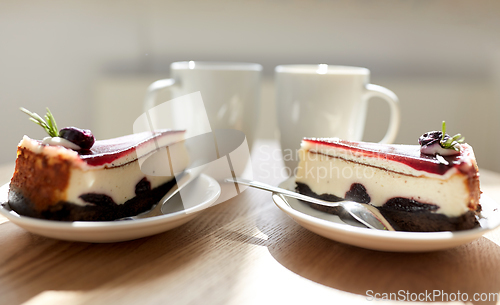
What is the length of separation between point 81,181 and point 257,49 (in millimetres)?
1501

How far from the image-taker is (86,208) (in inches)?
27.4

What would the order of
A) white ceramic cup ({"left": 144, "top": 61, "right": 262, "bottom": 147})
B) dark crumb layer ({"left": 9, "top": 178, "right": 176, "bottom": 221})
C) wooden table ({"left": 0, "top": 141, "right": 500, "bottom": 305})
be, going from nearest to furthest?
1. wooden table ({"left": 0, "top": 141, "right": 500, "bottom": 305})
2. dark crumb layer ({"left": 9, "top": 178, "right": 176, "bottom": 221})
3. white ceramic cup ({"left": 144, "top": 61, "right": 262, "bottom": 147})

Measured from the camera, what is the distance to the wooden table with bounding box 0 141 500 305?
1.76 ft

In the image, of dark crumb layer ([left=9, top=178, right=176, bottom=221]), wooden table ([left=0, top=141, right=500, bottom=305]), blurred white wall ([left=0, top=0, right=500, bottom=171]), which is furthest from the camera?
blurred white wall ([left=0, top=0, right=500, bottom=171])

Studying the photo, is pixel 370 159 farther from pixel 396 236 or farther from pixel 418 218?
pixel 396 236

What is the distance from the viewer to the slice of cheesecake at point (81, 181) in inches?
26.5

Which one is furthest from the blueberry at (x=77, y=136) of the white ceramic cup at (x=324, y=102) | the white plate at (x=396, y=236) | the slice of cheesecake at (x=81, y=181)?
the white ceramic cup at (x=324, y=102)

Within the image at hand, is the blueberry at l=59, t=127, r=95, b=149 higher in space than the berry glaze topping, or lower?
higher

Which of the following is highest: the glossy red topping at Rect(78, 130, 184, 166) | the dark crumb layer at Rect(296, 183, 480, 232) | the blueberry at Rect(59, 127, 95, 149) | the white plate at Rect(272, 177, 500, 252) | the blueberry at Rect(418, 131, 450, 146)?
the blueberry at Rect(59, 127, 95, 149)

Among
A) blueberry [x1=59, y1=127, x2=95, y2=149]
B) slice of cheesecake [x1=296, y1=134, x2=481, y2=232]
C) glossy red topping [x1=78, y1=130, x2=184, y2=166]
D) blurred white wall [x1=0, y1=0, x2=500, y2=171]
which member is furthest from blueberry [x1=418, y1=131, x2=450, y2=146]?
blurred white wall [x1=0, y1=0, x2=500, y2=171]

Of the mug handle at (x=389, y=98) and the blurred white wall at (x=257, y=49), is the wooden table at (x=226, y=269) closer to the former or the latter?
the mug handle at (x=389, y=98)

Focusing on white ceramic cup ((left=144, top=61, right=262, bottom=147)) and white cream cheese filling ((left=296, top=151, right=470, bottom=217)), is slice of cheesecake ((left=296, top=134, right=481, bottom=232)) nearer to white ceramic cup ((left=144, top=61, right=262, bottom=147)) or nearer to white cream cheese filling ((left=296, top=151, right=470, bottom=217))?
white cream cheese filling ((left=296, top=151, right=470, bottom=217))

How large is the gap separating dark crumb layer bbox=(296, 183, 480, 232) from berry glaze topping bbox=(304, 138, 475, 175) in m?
0.08

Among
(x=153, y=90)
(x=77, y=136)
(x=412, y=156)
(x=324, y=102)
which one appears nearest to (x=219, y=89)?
(x=153, y=90)
